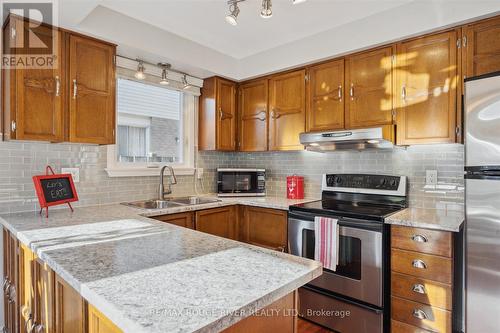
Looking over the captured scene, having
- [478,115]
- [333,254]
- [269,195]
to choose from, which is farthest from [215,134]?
[478,115]

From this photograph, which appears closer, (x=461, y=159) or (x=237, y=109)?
(x=461, y=159)

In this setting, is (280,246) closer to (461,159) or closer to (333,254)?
(333,254)

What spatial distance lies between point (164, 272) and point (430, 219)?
5.89 ft

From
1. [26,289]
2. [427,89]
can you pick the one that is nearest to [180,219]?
[26,289]

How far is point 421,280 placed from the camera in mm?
1872

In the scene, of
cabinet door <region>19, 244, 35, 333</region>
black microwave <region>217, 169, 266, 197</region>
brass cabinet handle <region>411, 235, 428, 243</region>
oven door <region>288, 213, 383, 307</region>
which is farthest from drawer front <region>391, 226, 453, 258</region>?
cabinet door <region>19, 244, 35, 333</region>

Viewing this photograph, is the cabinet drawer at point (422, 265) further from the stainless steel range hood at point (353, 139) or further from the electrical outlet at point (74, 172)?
the electrical outlet at point (74, 172)

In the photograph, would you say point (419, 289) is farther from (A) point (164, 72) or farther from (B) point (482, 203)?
(A) point (164, 72)

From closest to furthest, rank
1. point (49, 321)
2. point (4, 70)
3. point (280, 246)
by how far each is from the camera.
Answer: point (49, 321) → point (4, 70) → point (280, 246)

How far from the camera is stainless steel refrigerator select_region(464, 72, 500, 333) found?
1.55 m

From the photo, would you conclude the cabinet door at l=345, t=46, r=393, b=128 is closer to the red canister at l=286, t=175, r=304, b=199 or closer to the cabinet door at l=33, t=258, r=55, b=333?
the red canister at l=286, t=175, r=304, b=199

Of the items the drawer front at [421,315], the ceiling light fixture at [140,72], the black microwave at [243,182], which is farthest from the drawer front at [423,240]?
the ceiling light fixture at [140,72]

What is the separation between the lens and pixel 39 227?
162cm

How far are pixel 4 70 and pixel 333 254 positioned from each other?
2684mm
